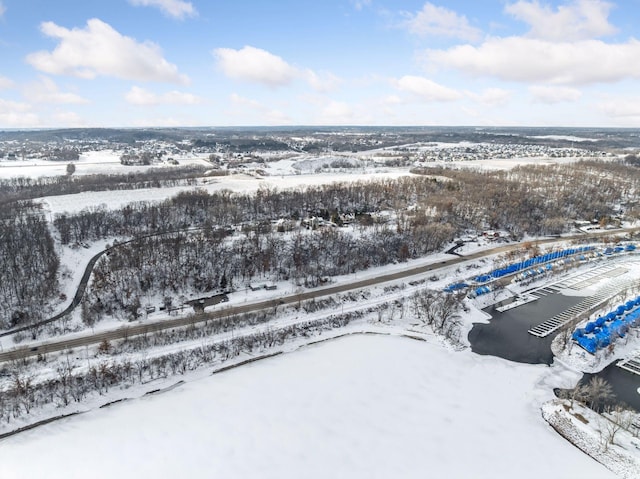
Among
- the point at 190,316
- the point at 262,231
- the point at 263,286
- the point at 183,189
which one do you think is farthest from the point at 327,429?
the point at 183,189

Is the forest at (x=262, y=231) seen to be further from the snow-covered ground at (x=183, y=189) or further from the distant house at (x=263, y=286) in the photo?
the snow-covered ground at (x=183, y=189)

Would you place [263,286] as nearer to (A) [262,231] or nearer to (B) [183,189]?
(A) [262,231]

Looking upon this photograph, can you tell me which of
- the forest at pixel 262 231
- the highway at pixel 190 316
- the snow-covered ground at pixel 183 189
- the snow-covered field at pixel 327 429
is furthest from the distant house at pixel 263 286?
the snow-covered ground at pixel 183 189

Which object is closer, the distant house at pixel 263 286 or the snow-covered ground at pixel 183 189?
the distant house at pixel 263 286

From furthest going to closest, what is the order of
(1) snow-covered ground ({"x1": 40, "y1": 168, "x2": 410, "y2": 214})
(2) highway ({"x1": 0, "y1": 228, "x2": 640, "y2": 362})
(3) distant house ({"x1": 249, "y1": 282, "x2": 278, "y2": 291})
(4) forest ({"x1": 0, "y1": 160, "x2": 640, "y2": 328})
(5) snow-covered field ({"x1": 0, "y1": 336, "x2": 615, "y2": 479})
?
1. (1) snow-covered ground ({"x1": 40, "y1": 168, "x2": 410, "y2": 214})
2. (3) distant house ({"x1": 249, "y1": 282, "x2": 278, "y2": 291})
3. (4) forest ({"x1": 0, "y1": 160, "x2": 640, "y2": 328})
4. (2) highway ({"x1": 0, "y1": 228, "x2": 640, "y2": 362})
5. (5) snow-covered field ({"x1": 0, "y1": 336, "x2": 615, "y2": 479})

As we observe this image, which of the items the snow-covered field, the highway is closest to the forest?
the highway

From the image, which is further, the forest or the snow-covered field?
the forest

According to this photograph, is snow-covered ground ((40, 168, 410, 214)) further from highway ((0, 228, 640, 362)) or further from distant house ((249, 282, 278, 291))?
distant house ((249, 282, 278, 291))

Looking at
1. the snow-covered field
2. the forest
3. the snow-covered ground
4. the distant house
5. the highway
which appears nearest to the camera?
the snow-covered field
